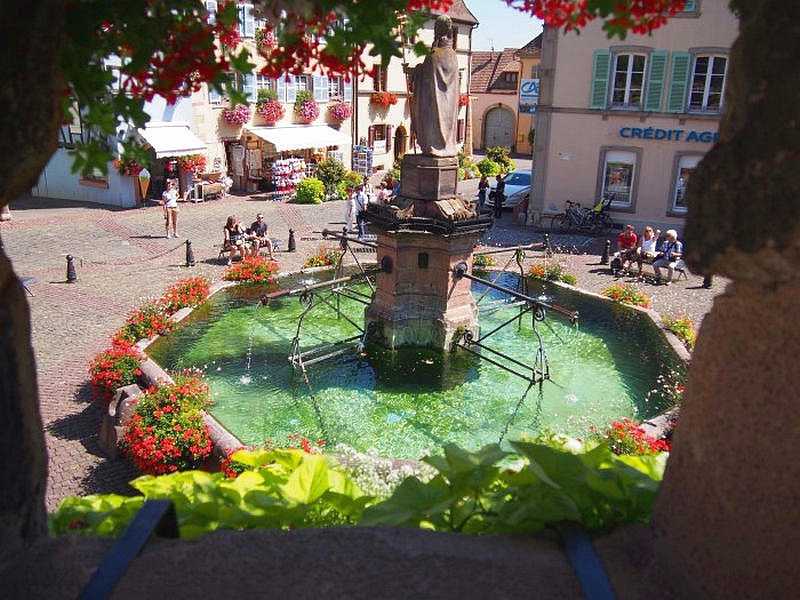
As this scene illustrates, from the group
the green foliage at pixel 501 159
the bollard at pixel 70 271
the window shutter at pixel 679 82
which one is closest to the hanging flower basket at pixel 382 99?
the green foliage at pixel 501 159

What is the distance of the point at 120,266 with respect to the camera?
54.3ft

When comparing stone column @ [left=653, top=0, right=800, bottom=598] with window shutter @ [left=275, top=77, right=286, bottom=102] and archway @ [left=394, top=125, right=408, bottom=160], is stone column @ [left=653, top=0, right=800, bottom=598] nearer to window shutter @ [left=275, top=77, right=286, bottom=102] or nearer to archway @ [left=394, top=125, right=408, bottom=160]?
window shutter @ [left=275, top=77, right=286, bottom=102]

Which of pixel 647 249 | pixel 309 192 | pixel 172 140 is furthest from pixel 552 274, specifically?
pixel 172 140

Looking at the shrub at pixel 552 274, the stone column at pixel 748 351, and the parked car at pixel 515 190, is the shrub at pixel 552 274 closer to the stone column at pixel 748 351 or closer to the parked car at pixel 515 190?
the parked car at pixel 515 190

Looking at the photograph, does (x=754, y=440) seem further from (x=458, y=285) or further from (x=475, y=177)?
(x=475, y=177)

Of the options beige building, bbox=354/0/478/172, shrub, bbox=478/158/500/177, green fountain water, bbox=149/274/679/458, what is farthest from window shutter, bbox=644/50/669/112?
shrub, bbox=478/158/500/177

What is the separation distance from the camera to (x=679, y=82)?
2119 centimetres

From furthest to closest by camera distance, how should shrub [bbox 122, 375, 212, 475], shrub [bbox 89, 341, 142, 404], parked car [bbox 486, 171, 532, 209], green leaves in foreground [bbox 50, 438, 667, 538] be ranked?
1. parked car [bbox 486, 171, 532, 209]
2. shrub [bbox 89, 341, 142, 404]
3. shrub [bbox 122, 375, 212, 475]
4. green leaves in foreground [bbox 50, 438, 667, 538]

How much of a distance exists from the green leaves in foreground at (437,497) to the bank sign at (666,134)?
20697 millimetres

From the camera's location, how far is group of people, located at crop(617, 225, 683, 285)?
642 inches

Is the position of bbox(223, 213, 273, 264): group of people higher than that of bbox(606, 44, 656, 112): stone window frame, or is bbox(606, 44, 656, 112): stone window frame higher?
bbox(606, 44, 656, 112): stone window frame

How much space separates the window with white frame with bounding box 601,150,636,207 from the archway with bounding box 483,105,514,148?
27908 millimetres

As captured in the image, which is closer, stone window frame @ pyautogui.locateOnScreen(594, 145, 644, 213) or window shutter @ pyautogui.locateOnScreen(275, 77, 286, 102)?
stone window frame @ pyautogui.locateOnScreen(594, 145, 644, 213)

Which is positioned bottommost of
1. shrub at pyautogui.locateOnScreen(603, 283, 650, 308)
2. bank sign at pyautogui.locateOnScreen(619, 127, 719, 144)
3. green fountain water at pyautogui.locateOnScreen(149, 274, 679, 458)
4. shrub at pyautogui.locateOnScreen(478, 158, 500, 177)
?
green fountain water at pyautogui.locateOnScreen(149, 274, 679, 458)
